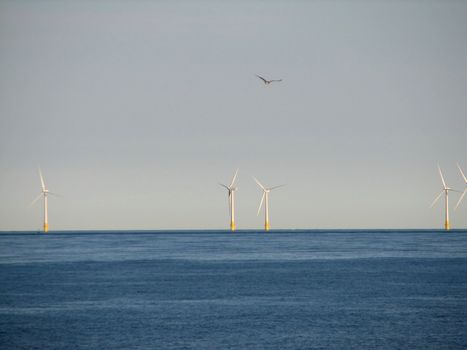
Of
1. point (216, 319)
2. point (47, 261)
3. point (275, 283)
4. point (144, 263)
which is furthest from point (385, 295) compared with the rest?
point (47, 261)

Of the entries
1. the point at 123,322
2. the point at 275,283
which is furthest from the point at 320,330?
the point at 275,283

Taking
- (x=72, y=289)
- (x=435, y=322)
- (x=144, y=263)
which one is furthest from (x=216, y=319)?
(x=144, y=263)

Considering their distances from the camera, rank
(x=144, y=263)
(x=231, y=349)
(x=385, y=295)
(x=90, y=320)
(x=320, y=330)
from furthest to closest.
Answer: (x=144, y=263) < (x=385, y=295) < (x=90, y=320) < (x=320, y=330) < (x=231, y=349)

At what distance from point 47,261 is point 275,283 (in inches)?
2249

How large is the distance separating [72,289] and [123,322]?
25670 millimetres

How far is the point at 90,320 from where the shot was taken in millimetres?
63375

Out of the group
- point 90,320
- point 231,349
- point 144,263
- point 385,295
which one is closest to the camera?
point 231,349

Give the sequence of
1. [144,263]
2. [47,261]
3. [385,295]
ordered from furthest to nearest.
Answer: [47,261], [144,263], [385,295]

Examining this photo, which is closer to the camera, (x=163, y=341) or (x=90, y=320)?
(x=163, y=341)

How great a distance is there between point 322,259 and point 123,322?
7863 cm

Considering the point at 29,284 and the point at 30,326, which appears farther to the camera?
the point at 29,284

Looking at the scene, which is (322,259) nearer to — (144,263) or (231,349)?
(144,263)

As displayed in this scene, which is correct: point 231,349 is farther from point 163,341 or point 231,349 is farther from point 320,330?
point 320,330

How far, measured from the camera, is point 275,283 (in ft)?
299
